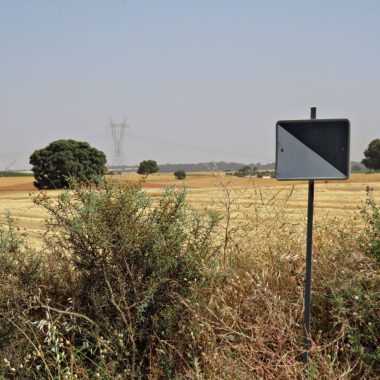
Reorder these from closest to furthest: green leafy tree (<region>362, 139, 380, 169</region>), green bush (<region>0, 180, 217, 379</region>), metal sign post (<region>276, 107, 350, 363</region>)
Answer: metal sign post (<region>276, 107, 350, 363</region>) < green bush (<region>0, 180, 217, 379</region>) < green leafy tree (<region>362, 139, 380, 169</region>)

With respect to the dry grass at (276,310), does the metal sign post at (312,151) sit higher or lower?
higher

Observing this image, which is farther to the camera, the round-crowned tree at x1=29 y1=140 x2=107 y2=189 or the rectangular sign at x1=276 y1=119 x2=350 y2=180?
the round-crowned tree at x1=29 y1=140 x2=107 y2=189

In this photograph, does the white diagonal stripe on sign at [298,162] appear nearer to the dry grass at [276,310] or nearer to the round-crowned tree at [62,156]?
the dry grass at [276,310]

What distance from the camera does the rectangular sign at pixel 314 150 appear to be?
14.7 ft

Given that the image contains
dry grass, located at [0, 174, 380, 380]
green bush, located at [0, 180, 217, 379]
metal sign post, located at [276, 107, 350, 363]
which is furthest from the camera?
green bush, located at [0, 180, 217, 379]

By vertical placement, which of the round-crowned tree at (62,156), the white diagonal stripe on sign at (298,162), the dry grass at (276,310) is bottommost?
the dry grass at (276,310)

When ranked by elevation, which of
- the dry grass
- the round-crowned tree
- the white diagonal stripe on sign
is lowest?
the dry grass

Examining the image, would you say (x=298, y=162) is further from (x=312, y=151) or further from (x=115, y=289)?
(x=115, y=289)

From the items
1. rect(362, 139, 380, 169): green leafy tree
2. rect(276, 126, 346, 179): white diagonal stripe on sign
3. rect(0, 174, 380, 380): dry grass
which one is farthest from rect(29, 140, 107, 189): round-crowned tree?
rect(276, 126, 346, 179): white diagonal stripe on sign

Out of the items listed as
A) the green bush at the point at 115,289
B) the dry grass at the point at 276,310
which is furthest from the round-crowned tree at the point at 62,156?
the green bush at the point at 115,289

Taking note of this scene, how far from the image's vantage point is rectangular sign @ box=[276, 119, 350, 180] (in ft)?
14.7

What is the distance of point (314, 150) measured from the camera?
4500mm

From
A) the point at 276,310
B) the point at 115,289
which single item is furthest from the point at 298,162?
the point at 115,289

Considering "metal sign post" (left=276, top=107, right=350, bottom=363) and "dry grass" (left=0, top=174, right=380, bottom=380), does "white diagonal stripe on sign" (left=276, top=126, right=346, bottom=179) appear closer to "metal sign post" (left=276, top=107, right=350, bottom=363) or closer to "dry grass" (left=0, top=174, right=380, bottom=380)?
"metal sign post" (left=276, top=107, right=350, bottom=363)
